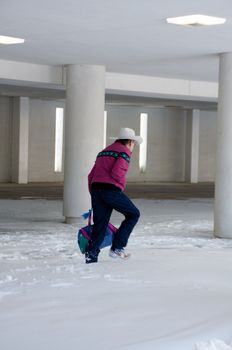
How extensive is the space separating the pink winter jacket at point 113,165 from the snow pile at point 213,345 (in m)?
3.97

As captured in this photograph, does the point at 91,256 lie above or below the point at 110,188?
below

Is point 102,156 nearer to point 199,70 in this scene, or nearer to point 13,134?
point 199,70

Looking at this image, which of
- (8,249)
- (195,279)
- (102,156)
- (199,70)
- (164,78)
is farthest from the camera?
(164,78)

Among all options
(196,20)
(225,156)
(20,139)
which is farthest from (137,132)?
(196,20)

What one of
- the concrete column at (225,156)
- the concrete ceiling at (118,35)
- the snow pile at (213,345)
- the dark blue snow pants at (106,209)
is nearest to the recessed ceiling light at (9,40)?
the concrete ceiling at (118,35)

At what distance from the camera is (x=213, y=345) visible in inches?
223

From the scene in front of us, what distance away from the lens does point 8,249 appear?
1133 centimetres

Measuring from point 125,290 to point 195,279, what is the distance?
1.17 meters

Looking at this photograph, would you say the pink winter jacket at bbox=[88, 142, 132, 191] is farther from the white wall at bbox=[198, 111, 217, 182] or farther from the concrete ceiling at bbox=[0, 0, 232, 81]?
the white wall at bbox=[198, 111, 217, 182]

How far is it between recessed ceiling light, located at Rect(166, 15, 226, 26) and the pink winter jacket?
2337mm

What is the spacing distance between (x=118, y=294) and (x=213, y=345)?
7.07 feet

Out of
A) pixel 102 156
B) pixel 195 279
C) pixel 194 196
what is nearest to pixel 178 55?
pixel 102 156

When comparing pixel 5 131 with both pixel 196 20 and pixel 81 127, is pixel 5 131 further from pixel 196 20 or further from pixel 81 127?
pixel 196 20

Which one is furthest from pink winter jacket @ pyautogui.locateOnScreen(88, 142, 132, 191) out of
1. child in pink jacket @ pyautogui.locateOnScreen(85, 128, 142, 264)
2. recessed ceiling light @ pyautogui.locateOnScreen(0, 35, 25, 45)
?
recessed ceiling light @ pyautogui.locateOnScreen(0, 35, 25, 45)
